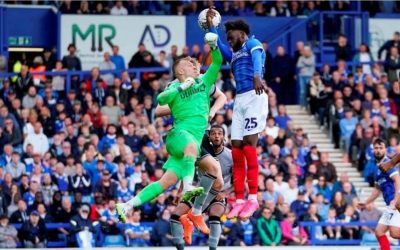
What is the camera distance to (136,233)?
91.1 feet

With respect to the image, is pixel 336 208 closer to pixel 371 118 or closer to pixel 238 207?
pixel 371 118

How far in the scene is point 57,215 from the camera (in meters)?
28.2

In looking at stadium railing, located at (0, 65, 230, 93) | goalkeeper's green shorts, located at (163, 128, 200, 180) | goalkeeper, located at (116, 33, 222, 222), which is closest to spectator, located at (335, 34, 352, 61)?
Result: stadium railing, located at (0, 65, 230, 93)

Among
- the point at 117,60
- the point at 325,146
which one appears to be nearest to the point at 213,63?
the point at 117,60

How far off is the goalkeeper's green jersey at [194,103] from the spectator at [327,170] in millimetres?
11247

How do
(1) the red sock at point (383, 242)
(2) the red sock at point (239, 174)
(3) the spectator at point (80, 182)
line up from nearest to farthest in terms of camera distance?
1. (2) the red sock at point (239, 174)
2. (1) the red sock at point (383, 242)
3. (3) the spectator at point (80, 182)

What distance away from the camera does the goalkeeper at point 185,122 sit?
1930 centimetres

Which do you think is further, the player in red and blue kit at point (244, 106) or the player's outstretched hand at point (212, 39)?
the player in red and blue kit at point (244, 106)

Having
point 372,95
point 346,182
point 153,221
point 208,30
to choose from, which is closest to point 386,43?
point 372,95

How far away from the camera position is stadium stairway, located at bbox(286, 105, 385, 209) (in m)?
31.9

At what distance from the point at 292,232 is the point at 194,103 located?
934 cm

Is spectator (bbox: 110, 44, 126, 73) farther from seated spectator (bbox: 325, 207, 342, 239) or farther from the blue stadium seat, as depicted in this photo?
seated spectator (bbox: 325, 207, 342, 239)

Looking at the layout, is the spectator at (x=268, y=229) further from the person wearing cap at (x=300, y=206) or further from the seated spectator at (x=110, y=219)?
the seated spectator at (x=110, y=219)

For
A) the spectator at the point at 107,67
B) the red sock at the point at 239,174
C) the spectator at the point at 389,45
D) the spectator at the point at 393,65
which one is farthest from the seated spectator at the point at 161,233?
the spectator at the point at 389,45
